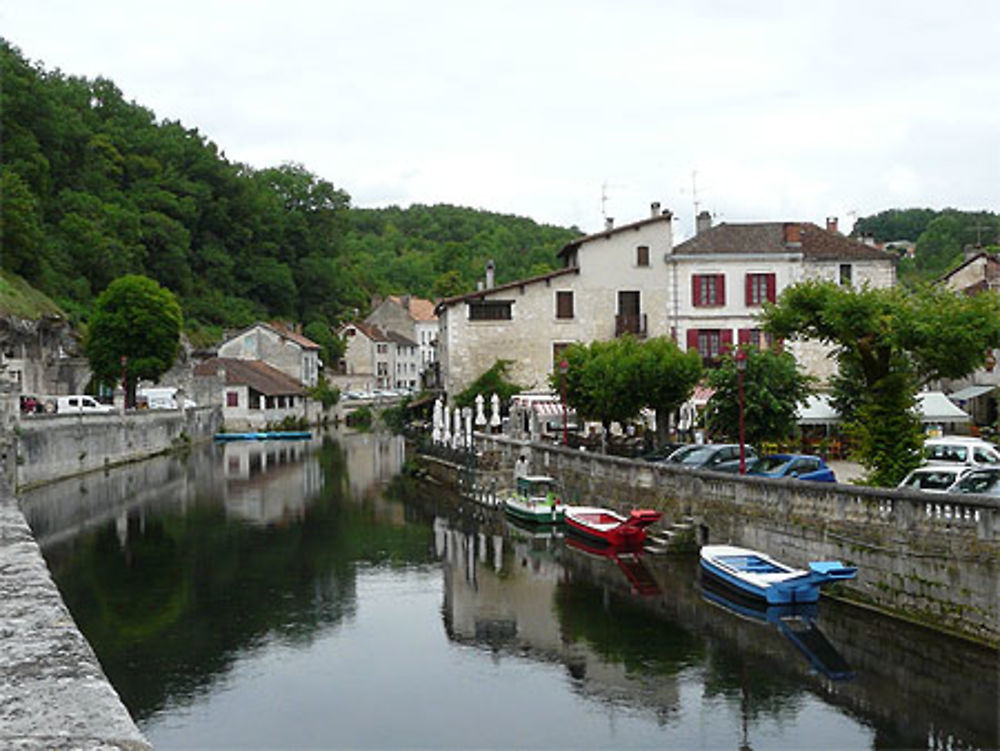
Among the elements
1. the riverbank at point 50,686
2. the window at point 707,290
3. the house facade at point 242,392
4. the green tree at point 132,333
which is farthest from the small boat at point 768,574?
the house facade at point 242,392

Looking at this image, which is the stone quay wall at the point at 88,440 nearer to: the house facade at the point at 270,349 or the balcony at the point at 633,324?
the house facade at the point at 270,349

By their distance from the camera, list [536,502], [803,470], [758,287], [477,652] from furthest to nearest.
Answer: [758,287]
[536,502]
[803,470]
[477,652]

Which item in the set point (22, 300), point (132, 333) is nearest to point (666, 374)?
point (22, 300)

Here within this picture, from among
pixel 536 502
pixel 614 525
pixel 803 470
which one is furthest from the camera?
pixel 536 502

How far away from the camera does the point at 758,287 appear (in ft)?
159

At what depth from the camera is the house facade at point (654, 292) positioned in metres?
48.3

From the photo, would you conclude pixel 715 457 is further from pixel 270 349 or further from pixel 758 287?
pixel 270 349

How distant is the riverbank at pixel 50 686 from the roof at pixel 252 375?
242 feet

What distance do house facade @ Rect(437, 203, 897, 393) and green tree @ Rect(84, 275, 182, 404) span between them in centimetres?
2440

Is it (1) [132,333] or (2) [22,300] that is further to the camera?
(1) [132,333]

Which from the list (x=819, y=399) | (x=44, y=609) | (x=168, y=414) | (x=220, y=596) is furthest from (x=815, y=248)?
(x=44, y=609)

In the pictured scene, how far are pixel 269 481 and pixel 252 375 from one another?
3722 centimetres

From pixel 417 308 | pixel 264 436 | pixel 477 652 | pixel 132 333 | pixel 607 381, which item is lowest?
pixel 477 652

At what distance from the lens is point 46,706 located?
6957 mm
